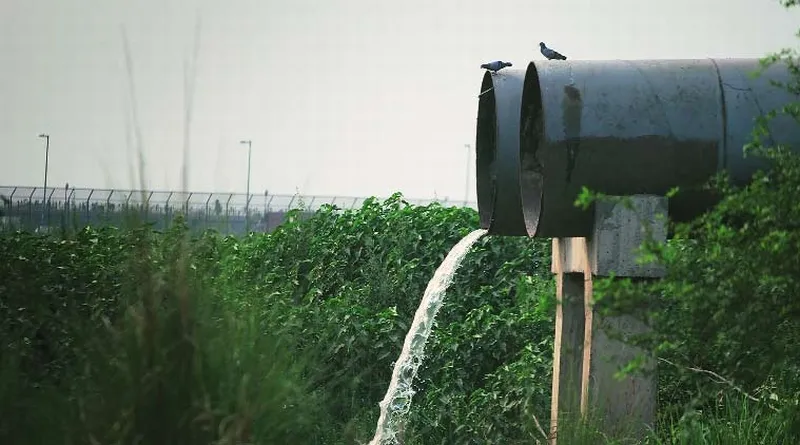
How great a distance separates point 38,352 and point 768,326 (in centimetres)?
364

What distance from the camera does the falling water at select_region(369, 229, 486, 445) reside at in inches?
368

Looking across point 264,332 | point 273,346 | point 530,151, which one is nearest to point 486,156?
point 530,151

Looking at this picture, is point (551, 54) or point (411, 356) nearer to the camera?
point (551, 54)

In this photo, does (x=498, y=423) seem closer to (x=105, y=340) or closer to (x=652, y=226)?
(x=652, y=226)

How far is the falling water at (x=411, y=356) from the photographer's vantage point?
935cm

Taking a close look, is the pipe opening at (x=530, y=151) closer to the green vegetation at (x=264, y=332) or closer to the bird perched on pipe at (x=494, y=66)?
the bird perched on pipe at (x=494, y=66)

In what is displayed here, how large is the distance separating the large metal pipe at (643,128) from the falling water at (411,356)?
272cm

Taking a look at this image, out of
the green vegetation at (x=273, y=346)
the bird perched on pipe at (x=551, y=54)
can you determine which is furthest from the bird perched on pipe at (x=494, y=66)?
the green vegetation at (x=273, y=346)

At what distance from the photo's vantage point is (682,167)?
6523 millimetres

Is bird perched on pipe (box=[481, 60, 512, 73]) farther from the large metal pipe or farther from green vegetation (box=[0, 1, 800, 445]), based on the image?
green vegetation (box=[0, 1, 800, 445])

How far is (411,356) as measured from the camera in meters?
9.71

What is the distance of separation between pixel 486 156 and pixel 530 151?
666mm

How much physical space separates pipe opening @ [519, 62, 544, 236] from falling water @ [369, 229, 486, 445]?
1.81 metres

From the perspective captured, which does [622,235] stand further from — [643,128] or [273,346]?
[273,346]
